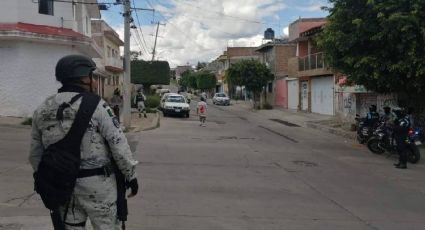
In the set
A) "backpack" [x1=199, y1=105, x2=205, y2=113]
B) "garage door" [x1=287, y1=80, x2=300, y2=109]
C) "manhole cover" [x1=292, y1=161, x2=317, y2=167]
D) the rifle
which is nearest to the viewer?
the rifle

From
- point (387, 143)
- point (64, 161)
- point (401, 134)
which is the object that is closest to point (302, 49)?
point (387, 143)

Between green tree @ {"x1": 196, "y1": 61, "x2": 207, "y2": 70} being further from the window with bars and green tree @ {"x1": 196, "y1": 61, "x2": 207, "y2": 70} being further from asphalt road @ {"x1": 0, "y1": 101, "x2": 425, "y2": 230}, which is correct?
asphalt road @ {"x1": 0, "y1": 101, "x2": 425, "y2": 230}

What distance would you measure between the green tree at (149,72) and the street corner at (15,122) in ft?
123

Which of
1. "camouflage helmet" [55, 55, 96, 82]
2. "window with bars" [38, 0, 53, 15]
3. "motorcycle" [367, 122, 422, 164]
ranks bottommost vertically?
"motorcycle" [367, 122, 422, 164]

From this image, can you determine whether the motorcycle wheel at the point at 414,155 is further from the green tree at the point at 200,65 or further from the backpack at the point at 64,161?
the green tree at the point at 200,65

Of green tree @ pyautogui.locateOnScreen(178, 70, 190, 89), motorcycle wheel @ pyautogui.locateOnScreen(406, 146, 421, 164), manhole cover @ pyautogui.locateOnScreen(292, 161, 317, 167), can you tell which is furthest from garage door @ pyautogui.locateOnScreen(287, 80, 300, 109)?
green tree @ pyautogui.locateOnScreen(178, 70, 190, 89)

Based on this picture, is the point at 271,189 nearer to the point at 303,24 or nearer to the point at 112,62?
the point at 303,24

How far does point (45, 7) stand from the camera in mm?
25234

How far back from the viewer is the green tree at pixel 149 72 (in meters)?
60.5

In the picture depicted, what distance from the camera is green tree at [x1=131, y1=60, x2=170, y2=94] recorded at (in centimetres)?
6047


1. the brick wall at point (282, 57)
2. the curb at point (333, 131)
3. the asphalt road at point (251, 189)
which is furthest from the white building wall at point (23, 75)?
the brick wall at point (282, 57)

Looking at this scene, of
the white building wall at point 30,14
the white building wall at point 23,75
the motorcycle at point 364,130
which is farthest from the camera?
the white building wall at point 30,14

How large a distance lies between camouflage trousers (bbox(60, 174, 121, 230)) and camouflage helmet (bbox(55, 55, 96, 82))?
71 cm

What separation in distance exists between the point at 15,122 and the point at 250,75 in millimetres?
29546
